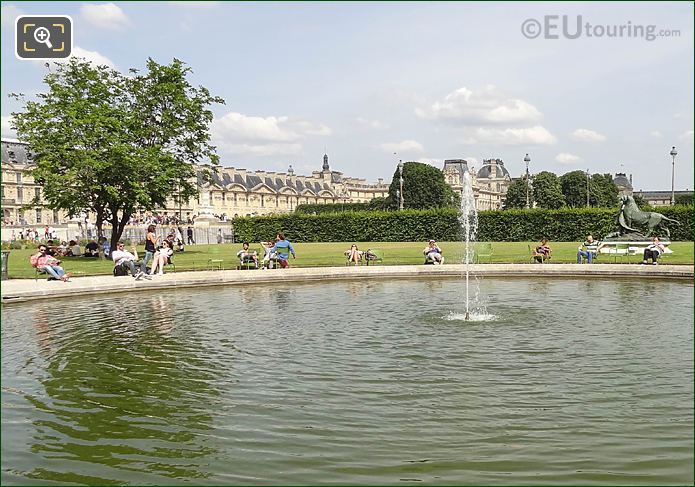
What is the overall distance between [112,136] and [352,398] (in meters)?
29.8

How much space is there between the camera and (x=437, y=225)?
55.5 metres

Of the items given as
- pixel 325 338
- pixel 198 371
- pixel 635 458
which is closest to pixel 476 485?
pixel 635 458

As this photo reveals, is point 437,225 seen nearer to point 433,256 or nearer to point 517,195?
point 433,256

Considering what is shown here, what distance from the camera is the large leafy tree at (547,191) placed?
105 metres

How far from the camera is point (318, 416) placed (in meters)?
7.68

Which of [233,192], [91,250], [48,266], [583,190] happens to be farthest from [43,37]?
[233,192]

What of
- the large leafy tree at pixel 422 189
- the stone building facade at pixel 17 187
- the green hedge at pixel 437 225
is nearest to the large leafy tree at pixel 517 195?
the large leafy tree at pixel 422 189

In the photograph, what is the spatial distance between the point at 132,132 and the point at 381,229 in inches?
1027

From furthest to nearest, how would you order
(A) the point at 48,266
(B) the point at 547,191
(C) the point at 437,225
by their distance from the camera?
(B) the point at 547,191 → (C) the point at 437,225 → (A) the point at 48,266

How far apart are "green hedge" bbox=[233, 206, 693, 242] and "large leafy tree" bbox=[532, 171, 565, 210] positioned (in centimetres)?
5406

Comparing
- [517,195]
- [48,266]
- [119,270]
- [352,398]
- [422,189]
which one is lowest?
[352,398]

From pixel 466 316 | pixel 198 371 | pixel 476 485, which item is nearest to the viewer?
pixel 476 485

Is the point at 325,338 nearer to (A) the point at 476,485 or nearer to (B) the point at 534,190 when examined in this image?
(A) the point at 476,485

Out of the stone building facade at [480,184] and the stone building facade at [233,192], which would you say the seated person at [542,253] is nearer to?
the stone building facade at [233,192]
